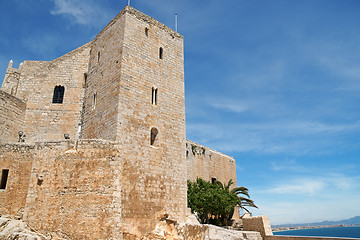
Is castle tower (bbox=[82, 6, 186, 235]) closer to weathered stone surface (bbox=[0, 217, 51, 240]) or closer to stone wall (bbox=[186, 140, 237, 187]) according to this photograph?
weathered stone surface (bbox=[0, 217, 51, 240])

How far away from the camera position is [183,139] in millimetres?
16016

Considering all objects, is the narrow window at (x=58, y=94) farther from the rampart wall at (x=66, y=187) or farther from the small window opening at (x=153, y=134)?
the small window opening at (x=153, y=134)

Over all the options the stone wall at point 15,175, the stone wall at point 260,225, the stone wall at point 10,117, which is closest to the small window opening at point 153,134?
the stone wall at point 15,175

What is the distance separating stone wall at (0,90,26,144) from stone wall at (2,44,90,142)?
14.9 inches

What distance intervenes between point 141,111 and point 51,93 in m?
6.52

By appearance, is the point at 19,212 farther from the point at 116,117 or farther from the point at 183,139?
the point at 183,139

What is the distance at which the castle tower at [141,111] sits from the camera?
43.1 ft

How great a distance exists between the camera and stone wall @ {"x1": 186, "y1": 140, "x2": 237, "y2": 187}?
22.7m

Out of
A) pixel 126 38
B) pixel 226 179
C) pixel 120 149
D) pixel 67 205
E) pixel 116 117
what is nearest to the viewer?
pixel 67 205

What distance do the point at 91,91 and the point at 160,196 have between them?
7.20m

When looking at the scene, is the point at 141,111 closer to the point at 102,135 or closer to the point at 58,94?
the point at 102,135

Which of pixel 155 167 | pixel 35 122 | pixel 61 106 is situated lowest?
pixel 155 167

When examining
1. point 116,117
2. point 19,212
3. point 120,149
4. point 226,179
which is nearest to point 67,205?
point 19,212

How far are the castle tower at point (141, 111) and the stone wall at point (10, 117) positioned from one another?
11.4 feet
